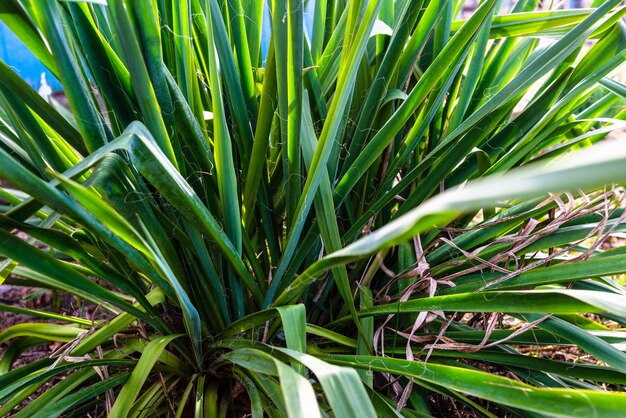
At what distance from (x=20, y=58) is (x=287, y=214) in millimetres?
1555

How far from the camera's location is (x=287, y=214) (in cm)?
80

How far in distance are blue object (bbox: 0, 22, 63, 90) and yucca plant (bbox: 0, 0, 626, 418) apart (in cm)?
101

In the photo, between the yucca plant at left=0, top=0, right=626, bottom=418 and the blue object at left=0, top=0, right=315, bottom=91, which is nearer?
the yucca plant at left=0, top=0, right=626, bottom=418

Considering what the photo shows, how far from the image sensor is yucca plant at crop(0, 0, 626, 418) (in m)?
0.60

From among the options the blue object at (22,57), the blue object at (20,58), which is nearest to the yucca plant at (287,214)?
the blue object at (22,57)

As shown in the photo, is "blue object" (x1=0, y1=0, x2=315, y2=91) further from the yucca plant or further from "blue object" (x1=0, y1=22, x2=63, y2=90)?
the yucca plant

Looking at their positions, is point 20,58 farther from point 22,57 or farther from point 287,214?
point 287,214

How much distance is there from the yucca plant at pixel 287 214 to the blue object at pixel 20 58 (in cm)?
101

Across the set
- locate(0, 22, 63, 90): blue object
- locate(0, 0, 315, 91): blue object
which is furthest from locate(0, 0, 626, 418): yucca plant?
locate(0, 22, 63, 90): blue object

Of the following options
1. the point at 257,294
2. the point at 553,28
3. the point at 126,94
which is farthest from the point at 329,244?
the point at 553,28

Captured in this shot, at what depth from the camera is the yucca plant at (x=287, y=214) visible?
1.98 ft

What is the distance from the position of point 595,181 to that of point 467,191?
0.21 feet

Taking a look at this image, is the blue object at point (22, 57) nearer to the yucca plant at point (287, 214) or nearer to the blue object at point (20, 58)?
the blue object at point (20, 58)

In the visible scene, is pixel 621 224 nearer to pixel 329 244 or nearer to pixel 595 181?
pixel 329 244
